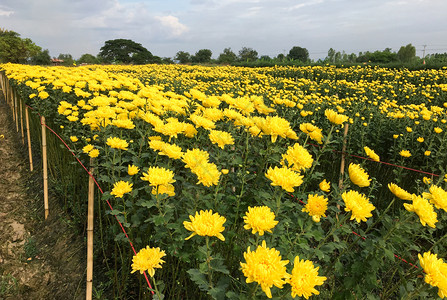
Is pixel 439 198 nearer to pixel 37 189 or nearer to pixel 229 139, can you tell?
pixel 229 139

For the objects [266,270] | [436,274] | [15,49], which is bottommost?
[436,274]

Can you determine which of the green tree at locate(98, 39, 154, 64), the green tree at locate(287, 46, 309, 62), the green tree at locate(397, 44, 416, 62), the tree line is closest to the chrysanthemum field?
the tree line

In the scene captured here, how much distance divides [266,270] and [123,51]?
65.1m

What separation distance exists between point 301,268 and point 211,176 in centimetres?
58

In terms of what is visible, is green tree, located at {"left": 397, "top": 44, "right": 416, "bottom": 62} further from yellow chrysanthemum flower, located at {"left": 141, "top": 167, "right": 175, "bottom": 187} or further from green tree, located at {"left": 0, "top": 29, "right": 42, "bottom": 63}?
green tree, located at {"left": 0, "top": 29, "right": 42, "bottom": 63}

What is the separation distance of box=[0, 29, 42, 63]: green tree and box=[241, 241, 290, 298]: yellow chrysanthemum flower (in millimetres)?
44645

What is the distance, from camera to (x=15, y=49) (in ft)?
118

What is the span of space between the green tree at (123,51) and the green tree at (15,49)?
18.4 meters

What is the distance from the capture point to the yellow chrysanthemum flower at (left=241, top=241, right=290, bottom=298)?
0.88m

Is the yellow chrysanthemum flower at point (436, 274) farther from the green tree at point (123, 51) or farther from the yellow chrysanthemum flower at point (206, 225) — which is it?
the green tree at point (123, 51)

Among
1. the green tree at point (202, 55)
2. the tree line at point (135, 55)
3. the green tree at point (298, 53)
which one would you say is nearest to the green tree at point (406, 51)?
the tree line at point (135, 55)

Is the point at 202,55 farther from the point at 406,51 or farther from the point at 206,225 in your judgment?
the point at 206,225

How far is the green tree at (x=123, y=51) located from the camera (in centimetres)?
5719

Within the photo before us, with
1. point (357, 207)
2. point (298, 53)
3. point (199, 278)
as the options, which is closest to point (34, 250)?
point (199, 278)
